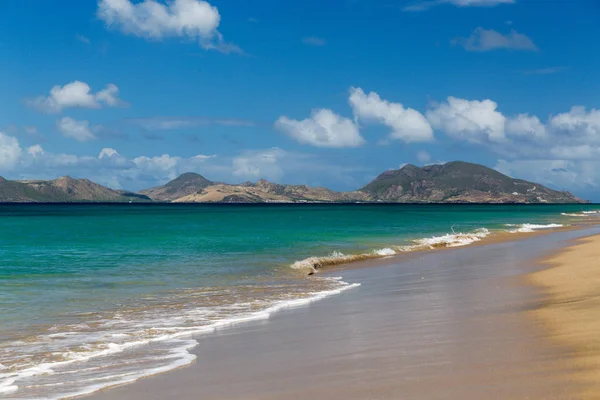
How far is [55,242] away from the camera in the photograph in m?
51.5

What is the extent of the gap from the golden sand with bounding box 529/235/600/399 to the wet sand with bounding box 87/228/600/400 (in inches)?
6.3

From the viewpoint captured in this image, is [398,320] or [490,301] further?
[490,301]

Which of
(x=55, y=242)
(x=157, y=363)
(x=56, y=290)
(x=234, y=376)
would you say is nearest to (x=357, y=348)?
(x=234, y=376)

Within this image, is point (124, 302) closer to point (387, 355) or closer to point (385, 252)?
point (387, 355)

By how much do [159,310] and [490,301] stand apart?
9.65 m

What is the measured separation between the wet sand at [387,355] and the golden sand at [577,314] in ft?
0.53

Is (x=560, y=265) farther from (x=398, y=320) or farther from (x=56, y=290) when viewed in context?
(x=56, y=290)

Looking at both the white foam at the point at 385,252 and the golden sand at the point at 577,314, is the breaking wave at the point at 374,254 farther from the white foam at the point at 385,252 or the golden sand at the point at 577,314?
the golden sand at the point at 577,314

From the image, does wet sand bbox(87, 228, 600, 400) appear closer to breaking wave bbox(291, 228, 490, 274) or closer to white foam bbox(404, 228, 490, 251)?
breaking wave bbox(291, 228, 490, 274)

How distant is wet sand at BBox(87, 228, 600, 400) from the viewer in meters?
8.24

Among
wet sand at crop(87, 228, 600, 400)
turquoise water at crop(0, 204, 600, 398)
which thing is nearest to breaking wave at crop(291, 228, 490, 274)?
turquoise water at crop(0, 204, 600, 398)

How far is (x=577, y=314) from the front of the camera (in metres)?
12.7

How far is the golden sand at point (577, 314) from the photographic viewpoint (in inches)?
327

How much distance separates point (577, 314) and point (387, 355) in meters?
5.04
